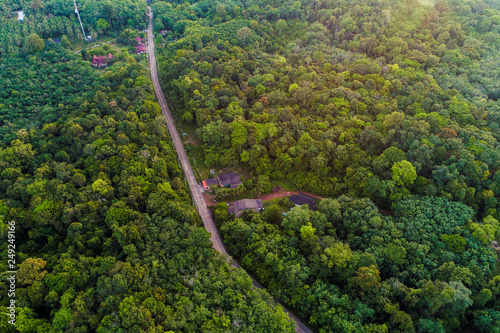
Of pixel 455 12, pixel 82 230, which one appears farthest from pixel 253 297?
pixel 455 12

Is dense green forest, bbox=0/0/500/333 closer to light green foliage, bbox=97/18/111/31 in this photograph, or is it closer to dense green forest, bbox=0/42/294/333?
dense green forest, bbox=0/42/294/333

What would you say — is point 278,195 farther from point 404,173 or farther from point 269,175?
point 404,173

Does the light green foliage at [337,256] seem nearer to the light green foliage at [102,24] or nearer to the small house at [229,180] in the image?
the small house at [229,180]

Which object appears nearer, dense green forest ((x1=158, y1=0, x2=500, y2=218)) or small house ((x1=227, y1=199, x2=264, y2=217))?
small house ((x1=227, y1=199, x2=264, y2=217))

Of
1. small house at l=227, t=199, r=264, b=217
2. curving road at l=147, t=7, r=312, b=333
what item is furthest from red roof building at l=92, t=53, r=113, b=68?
small house at l=227, t=199, r=264, b=217

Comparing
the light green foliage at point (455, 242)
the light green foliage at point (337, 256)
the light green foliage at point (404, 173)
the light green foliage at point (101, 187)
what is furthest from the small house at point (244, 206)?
the light green foliage at point (455, 242)

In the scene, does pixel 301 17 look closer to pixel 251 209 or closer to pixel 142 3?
pixel 142 3

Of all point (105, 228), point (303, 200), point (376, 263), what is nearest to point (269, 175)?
point (303, 200)
